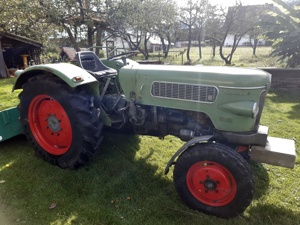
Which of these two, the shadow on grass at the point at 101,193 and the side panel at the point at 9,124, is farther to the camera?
the side panel at the point at 9,124

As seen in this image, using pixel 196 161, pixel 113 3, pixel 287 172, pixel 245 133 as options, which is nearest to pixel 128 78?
pixel 196 161

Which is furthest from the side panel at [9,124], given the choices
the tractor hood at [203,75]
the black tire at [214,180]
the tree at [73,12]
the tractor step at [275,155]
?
the tree at [73,12]

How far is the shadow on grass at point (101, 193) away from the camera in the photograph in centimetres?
226

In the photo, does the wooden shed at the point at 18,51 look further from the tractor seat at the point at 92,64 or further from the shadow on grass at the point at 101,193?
the shadow on grass at the point at 101,193

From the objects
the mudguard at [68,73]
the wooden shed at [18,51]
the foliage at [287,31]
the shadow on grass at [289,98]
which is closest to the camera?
the mudguard at [68,73]

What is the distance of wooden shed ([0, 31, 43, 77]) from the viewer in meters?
12.0

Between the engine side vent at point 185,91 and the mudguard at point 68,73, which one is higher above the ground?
the mudguard at point 68,73

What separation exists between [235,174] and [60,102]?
6.71ft

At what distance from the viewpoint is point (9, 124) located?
3.40 meters

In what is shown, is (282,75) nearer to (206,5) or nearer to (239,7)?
(239,7)

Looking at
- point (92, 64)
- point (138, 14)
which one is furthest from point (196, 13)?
point (92, 64)

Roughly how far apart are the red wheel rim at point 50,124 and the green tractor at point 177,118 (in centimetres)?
1

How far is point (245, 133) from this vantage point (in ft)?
7.48

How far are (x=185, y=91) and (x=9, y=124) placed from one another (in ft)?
8.54
